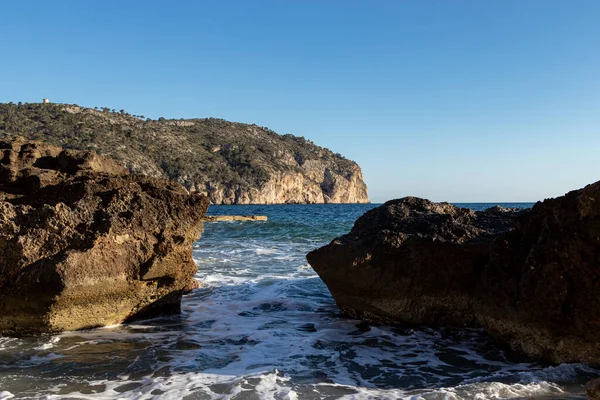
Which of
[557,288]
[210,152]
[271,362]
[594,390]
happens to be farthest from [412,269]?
[210,152]

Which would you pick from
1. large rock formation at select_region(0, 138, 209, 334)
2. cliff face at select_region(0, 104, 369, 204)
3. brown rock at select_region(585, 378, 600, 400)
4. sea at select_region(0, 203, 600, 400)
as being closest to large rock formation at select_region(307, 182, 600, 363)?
sea at select_region(0, 203, 600, 400)

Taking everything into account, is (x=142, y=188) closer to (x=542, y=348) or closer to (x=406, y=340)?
(x=406, y=340)

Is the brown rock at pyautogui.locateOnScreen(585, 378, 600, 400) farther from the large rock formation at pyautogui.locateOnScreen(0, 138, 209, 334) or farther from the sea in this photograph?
the large rock formation at pyautogui.locateOnScreen(0, 138, 209, 334)

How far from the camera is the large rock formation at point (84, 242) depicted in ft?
19.1

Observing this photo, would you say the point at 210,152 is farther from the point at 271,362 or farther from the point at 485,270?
the point at 271,362

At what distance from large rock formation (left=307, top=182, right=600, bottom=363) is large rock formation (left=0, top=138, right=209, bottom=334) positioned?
7.13ft

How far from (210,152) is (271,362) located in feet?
299

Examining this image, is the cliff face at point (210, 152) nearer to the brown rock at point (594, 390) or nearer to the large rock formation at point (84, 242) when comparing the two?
the large rock formation at point (84, 242)

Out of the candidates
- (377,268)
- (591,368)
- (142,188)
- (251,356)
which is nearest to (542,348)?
(591,368)

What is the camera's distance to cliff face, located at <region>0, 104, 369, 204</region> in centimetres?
6438

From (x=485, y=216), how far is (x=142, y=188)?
5.13 meters

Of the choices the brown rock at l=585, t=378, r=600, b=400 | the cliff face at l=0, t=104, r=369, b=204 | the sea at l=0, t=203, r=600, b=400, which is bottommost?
the sea at l=0, t=203, r=600, b=400

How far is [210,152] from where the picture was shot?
9381 centimetres

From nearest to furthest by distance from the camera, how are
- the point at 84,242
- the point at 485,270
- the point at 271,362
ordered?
the point at 271,362, the point at 485,270, the point at 84,242
